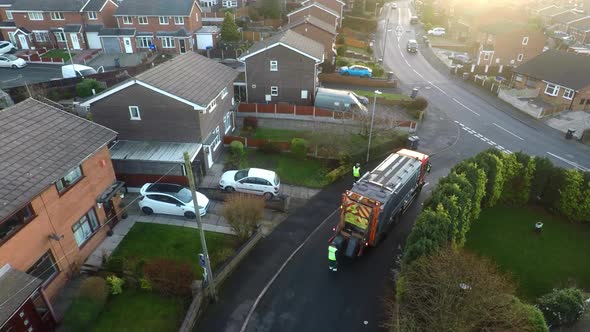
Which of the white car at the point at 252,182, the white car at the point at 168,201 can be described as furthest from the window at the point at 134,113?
the white car at the point at 252,182

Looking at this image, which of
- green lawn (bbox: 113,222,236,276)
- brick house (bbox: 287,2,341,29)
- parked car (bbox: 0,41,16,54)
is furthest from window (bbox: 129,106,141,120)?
parked car (bbox: 0,41,16,54)

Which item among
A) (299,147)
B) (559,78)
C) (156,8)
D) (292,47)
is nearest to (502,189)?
(299,147)

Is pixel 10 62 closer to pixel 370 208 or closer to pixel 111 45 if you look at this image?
pixel 111 45

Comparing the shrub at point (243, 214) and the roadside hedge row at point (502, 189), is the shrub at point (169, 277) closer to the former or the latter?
the shrub at point (243, 214)

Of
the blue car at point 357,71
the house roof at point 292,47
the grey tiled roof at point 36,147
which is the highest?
the house roof at point 292,47

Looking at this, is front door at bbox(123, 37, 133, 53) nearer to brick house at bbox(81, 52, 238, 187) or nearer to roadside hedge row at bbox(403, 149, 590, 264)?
brick house at bbox(81, 52, 238, 187)

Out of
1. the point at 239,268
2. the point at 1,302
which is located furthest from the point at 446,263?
the point at 1,302
